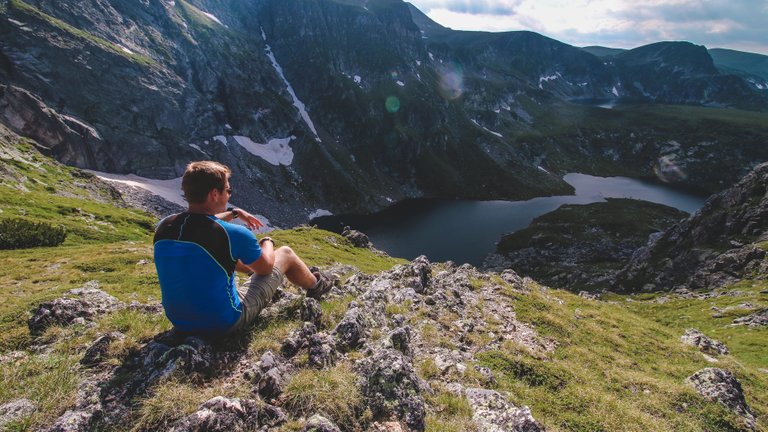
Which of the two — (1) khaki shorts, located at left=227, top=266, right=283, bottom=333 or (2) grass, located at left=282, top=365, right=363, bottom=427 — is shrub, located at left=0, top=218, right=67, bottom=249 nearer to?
(1) khaki shorts, located at left=227, top=266, right=283, bottom=333

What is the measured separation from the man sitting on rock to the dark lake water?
95.4 metres

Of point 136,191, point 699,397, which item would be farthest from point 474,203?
point 699,397

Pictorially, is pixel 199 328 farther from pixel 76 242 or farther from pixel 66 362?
pixel 76 242

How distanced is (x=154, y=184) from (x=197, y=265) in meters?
118

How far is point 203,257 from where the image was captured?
7180mm

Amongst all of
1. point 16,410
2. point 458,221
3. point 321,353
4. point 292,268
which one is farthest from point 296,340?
point 458,221

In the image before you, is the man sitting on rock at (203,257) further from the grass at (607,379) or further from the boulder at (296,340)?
the grass at (607,379)

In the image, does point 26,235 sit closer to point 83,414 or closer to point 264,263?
point 264,263

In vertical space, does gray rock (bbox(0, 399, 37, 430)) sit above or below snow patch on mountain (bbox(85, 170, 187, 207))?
above

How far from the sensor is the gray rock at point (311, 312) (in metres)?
10.3

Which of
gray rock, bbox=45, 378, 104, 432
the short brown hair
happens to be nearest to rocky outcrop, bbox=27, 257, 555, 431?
gray rock, bbox=45, 378, 104, 432

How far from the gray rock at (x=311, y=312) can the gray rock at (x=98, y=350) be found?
418 cm

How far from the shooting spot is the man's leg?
10.1 m

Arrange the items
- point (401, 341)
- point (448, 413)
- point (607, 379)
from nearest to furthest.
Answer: point (448, 413) → point (401, 341) → point (607, 379)
